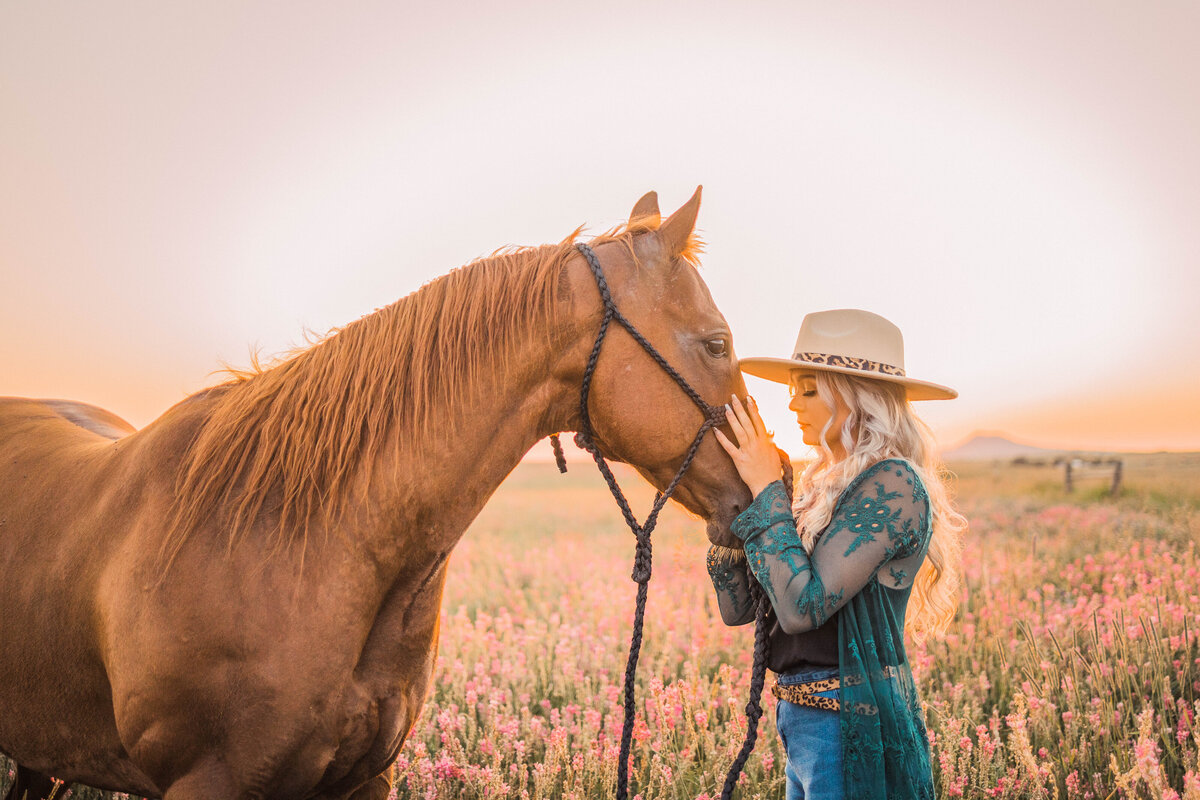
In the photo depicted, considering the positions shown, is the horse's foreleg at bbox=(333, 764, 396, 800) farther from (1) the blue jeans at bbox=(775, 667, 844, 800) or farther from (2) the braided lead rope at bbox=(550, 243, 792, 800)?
(1) the blue jeans at bbox=(775, 667, 844, 800)

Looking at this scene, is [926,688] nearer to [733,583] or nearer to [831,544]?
[733,583]

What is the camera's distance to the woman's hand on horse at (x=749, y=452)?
86.7 inches

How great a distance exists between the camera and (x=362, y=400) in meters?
2.24

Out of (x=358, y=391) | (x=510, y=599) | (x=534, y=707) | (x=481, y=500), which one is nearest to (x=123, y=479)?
(x=358, y=391)

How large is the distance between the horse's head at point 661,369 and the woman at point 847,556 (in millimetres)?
98

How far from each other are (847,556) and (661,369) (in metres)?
0.78

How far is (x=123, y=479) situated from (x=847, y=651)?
2.50 metres

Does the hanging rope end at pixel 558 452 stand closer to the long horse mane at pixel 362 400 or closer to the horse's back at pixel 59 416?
the long horse mane at pixel 362 400

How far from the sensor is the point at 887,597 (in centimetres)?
227

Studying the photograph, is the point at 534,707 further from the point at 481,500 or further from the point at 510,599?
the point at 481,500

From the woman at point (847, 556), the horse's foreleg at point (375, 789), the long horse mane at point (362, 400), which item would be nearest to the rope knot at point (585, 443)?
the long horse mane at point (362, 400)

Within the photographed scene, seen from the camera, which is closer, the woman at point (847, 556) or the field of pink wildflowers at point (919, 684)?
the woman at point (847, 556)

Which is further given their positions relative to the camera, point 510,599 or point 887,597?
point 510,599

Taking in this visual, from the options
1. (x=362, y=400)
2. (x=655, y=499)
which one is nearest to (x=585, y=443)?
(x=655, y=499)
